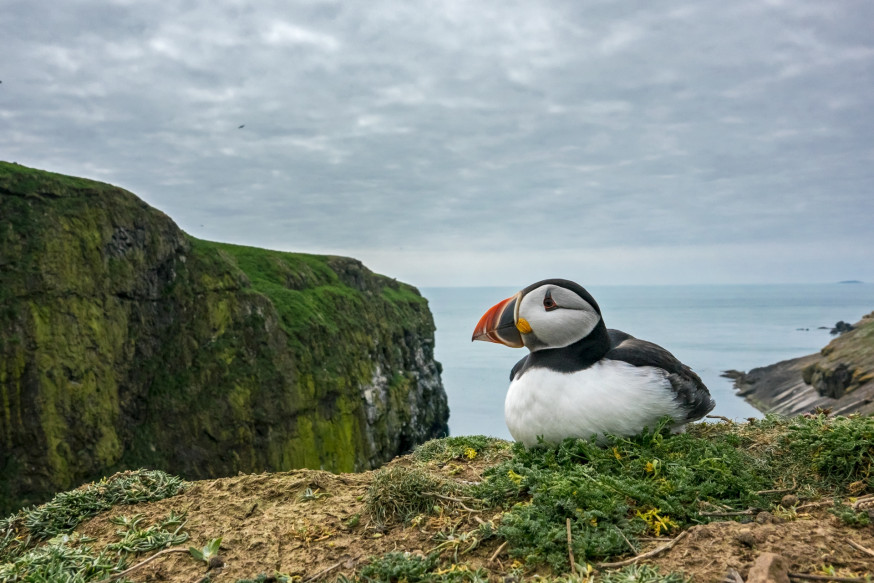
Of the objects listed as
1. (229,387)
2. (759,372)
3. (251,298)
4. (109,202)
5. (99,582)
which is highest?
(109,202)

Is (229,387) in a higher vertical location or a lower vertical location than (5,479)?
higher

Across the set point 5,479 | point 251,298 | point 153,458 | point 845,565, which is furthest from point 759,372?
point 845,565

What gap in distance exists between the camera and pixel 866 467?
184 inches

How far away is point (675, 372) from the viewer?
18.6 feet

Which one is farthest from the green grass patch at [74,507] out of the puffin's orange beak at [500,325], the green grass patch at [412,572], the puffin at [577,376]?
the puffin at [577,376]

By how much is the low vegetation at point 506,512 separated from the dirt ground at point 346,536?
20 millimetres

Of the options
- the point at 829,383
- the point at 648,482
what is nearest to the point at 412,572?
the point at 648,482

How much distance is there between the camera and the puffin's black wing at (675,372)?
217 inches

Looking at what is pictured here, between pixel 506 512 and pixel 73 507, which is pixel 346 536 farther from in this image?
pixel 73 507

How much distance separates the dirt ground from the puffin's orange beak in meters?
1.48

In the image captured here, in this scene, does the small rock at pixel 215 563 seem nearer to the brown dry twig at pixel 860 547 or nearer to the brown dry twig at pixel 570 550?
the brown dry twig at pixel 570 550

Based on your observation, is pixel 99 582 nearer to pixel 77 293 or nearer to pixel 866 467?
pixel 866 467

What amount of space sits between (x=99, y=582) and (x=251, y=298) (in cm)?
4033

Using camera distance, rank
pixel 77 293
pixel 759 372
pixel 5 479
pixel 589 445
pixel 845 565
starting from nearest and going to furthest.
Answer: pixel 845 565
pixel 589 445
pixel 5 479
pixel 77 293
pixel 759 372
